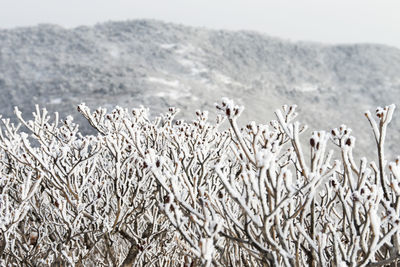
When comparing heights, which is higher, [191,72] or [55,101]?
[191,72]

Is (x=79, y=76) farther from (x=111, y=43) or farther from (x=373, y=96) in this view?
(x=373, y=96)

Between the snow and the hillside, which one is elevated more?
the hillside

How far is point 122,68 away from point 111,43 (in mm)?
17606

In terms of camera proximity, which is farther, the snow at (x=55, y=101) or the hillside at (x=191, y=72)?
the hillside at (x=191, y=72)

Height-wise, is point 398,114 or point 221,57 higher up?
point 221,57

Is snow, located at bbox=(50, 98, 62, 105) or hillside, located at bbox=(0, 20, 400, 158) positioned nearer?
snow, located at bbox=(50, 98, 62, 105)

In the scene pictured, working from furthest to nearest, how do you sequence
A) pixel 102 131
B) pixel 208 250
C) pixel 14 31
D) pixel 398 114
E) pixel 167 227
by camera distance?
pixel 14 31 < pixel 398 114 < pixel 102 131 < pixel 167 227 < pixel 208 250

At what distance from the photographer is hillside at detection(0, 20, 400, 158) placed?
4673cm

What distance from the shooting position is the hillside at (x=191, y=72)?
A: 46728 mm

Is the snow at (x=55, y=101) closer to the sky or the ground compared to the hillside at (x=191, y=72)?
closer to the ground

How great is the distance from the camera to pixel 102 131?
5.50 m

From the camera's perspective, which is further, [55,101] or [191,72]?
[191,72]

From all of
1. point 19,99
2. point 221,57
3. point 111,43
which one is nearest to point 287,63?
point 221,57

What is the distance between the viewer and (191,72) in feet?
200
